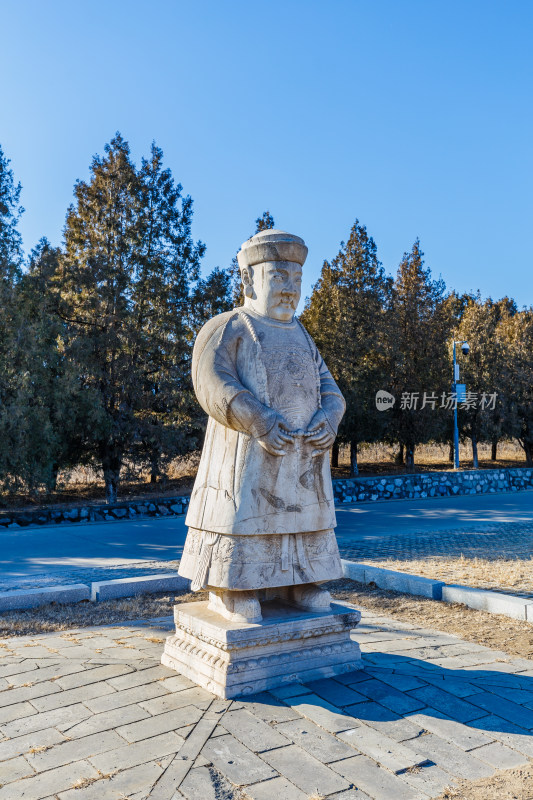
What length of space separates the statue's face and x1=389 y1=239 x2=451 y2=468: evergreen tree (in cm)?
1845

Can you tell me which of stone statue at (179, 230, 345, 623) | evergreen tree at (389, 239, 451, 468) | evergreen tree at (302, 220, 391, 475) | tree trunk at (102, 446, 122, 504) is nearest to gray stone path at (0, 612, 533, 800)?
stone statue at (179, 230, 345, 623)

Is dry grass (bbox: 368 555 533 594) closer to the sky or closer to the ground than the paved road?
closer to the sky

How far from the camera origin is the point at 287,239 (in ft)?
13.7

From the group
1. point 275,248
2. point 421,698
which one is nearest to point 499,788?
point 421,698

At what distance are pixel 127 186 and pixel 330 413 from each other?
46.4 feet

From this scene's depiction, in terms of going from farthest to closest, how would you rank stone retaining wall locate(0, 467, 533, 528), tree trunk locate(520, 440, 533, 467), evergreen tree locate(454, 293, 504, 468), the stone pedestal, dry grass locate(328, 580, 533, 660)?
tree trunk locate(520, 440, 533, 467), evergreen tree locate(454, 293, 504, 468), stone retaining wall locate(0, 467, 533, 528), dry grass locate(328, 580, 533, 660), the stone pedestal

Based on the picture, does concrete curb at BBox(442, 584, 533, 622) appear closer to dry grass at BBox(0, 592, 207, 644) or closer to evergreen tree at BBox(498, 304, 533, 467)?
dry grass at BBox(0, 592, 207, 644)

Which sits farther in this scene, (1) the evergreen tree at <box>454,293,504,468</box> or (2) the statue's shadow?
(1) the evergreen tree at <box>454,293,504,468</box>

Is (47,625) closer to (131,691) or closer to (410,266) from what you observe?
(131,691)

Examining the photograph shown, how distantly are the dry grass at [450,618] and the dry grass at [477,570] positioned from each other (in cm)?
82

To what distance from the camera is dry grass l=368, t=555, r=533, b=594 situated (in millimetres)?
7195

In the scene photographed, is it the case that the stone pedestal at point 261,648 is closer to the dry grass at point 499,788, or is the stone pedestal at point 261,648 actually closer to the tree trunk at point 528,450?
the dry grass at point 499,788

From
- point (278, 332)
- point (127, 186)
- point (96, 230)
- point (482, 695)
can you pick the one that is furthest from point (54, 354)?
point (482, 695)

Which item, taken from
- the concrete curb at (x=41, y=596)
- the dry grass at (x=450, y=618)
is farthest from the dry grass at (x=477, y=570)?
the concrete curb at (x=41, y=596)
